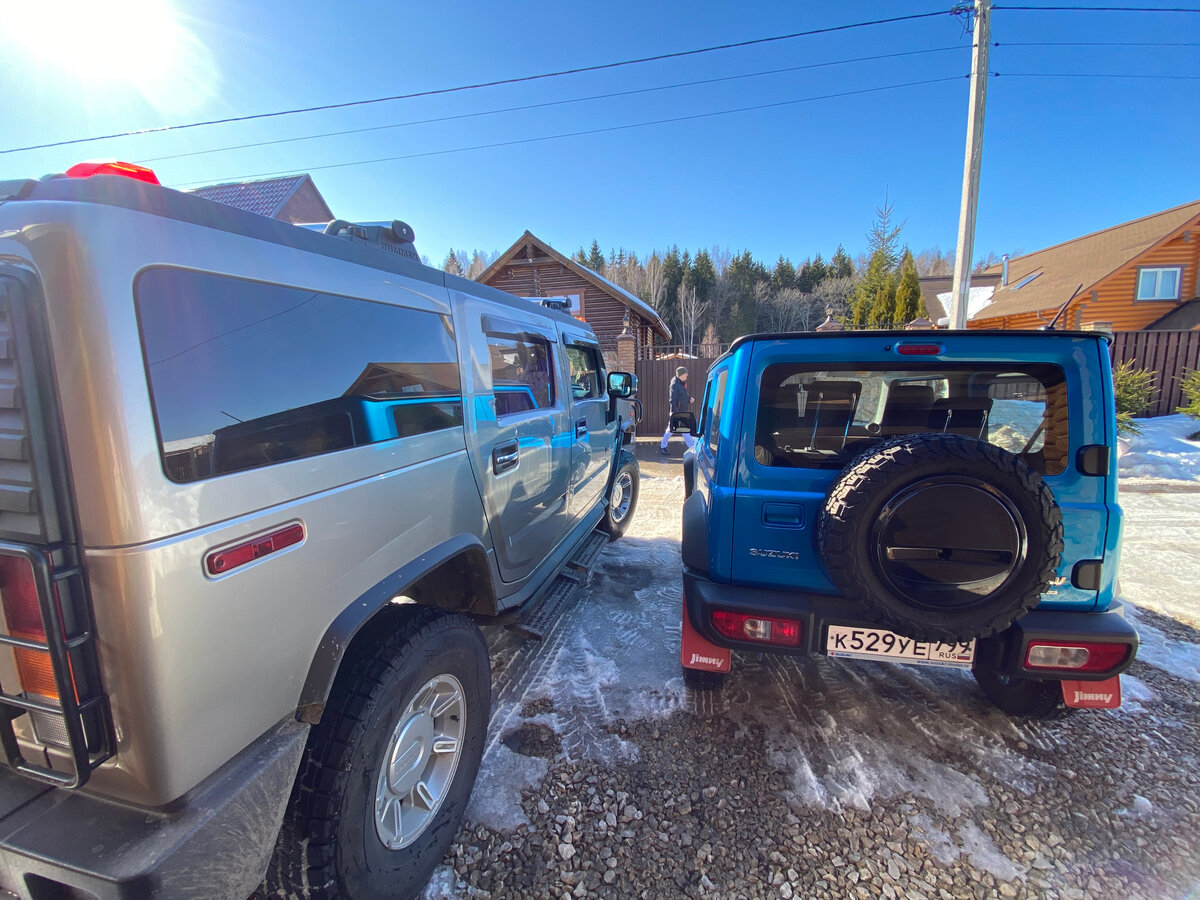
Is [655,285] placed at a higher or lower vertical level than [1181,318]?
higher

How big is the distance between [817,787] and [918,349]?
6.45ft

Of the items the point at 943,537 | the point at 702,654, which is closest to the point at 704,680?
the point at 702,654

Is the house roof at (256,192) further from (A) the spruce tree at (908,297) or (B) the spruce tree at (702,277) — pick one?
(B) the spruce tree at (702,277)

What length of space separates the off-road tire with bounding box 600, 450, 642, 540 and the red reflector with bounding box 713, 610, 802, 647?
2.59 meters

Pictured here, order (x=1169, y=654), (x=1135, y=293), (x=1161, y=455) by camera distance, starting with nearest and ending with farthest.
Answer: (x=1169, y=654) → (x=1161, y=455) → (x=1135, y=293)

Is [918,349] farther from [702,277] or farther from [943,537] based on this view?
[702,277]

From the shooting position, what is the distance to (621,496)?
5621mm

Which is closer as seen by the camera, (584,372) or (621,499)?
(584,372)

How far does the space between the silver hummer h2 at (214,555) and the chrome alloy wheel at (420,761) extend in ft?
0.04

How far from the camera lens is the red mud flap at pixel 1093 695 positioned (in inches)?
83.5

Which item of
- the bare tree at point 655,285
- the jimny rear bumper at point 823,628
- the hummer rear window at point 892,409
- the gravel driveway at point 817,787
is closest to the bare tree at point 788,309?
the bare tree at point 655,285

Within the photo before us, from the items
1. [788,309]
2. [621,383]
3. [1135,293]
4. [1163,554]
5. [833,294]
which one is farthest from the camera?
[788,309]

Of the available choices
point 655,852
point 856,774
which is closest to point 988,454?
point 856,774

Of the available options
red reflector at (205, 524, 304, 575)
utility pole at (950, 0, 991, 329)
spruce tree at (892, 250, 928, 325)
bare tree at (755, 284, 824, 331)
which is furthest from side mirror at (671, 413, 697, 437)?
bare tree at (755, 284, 824, 331)
